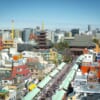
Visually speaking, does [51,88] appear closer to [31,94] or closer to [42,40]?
[31,94]

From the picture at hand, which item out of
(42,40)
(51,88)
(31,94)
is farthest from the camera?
(42,40)

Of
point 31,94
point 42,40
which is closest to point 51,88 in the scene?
point 31,94

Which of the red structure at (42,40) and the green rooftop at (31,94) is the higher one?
the red structure at (42,40)

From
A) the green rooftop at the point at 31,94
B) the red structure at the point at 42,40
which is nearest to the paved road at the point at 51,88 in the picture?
the green rooftop at the point at 31,94

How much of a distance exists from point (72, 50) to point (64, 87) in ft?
44.2

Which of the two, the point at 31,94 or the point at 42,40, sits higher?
the point at 42,40

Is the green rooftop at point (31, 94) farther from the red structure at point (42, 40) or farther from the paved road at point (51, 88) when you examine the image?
the red structure at point (42, 40)

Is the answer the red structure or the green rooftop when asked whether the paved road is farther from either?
the red structure

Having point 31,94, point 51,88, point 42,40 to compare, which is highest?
point 42,40

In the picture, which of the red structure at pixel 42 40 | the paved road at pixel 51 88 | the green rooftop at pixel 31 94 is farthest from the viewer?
the red structure at pixel 42 40

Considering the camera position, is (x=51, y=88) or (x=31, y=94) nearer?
(x=31, y=94)

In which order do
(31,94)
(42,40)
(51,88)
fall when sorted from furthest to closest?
1. (42,40)
2. (51,88)
3. (31,94)

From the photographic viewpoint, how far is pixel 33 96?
369 inches

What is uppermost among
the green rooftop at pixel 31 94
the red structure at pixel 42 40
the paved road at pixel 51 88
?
the red structure at pixel 42 40
